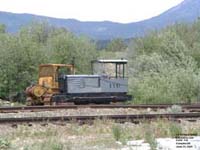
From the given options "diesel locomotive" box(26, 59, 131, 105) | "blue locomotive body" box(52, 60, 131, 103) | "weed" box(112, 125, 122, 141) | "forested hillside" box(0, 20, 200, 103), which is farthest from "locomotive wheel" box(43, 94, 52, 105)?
"weed" box(112, 125, 122, 141)

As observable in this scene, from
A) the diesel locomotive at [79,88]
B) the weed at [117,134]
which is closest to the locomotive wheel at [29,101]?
the diesel locomotive at [79,88]

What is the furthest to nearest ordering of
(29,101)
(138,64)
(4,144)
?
(138,64) → (29,101) → (4,144)

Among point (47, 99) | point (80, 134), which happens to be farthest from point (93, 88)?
point (80, 134)

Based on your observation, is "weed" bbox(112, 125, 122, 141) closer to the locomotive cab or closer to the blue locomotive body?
the blue locomotive body

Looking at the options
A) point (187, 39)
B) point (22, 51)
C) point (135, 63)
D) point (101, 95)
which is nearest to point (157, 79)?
point (101, 95)

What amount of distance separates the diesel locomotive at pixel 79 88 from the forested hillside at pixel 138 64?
193 cm

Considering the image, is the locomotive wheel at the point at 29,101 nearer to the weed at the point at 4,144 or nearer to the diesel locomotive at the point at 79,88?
the diesel locomotive at the point at 79,88

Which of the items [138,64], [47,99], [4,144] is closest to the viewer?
[4,144]

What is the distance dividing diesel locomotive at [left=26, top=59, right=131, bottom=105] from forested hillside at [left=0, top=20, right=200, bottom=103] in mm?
1929

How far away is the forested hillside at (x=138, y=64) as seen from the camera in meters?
35.4

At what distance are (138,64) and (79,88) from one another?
15.9 meters

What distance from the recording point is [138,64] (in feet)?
158

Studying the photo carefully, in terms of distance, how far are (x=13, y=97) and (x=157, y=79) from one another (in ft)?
40.2

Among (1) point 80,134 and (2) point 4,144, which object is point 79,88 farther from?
(2) point 4,144
